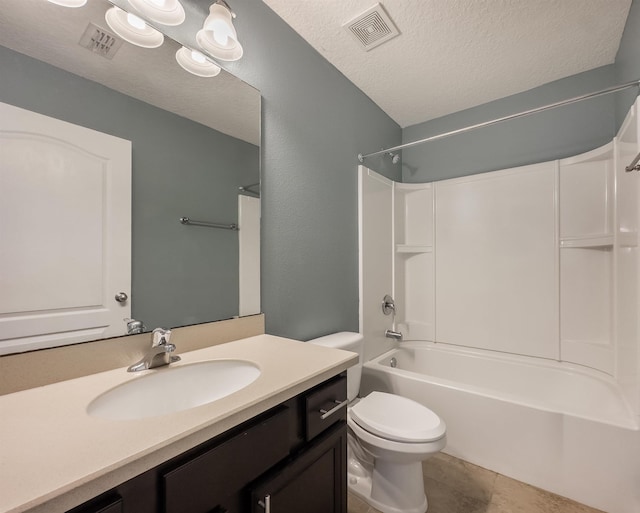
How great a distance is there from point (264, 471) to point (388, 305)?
185 cm

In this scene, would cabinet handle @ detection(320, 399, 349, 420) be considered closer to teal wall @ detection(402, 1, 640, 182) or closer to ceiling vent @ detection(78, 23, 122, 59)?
ceiling vent @ detection(78, 23, 122, 59)

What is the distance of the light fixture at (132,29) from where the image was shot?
0.98 m

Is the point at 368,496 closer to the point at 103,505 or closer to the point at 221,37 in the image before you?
the point at 103,505

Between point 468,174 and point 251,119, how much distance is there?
6.47 feet

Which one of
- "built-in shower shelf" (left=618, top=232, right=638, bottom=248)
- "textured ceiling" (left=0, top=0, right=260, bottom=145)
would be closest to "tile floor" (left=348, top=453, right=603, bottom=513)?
"built-in shower shelf" (left=618, top=232, right=638, bottom=248)

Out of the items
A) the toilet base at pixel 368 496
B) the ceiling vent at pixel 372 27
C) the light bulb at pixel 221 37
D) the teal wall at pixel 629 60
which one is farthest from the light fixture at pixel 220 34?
the toilet base at pixel 368 496

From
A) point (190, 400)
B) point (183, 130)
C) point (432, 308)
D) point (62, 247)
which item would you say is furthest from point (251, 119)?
point (432, 308)

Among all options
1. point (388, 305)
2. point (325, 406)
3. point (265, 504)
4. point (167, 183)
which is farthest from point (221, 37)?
point (388, 305)

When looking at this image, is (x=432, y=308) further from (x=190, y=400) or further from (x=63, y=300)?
(x=63, y=300)

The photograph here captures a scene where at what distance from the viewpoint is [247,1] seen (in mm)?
1380

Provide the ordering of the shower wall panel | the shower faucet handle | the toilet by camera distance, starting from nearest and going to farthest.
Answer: the toilet, the shower wall panel, the shower faucet handle

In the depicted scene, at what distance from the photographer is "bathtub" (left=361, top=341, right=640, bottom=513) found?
138 cm

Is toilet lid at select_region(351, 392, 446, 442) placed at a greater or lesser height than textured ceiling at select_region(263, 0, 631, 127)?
lesser

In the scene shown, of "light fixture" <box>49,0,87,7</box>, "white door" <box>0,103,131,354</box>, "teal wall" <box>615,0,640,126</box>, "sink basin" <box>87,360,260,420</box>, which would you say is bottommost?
"sink basin" <box>87,360,260,420</box>
